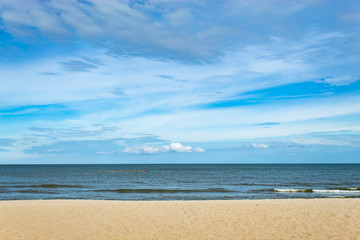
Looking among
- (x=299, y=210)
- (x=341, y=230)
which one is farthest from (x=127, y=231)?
(x=299, y=210)

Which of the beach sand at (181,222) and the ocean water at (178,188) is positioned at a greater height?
the beach sand at (181,222)

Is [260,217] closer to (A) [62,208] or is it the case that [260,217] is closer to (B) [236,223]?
(B) [236,223]

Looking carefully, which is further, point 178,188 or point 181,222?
point 178,188

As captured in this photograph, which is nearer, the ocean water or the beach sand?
the beach sand

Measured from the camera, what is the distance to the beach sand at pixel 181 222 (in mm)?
11195

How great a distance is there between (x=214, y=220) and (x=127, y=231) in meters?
4.00

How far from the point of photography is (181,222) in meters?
13.3

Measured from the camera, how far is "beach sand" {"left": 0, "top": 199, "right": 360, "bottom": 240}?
11.2m

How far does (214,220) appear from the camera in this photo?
44.9 ft

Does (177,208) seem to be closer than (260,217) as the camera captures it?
No

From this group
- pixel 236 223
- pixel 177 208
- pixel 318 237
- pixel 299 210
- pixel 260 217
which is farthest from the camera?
pixel 177 208

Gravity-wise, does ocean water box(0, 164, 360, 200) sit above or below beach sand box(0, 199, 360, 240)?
below

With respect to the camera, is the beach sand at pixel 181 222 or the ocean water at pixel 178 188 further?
the ocean water at pixel 178 188

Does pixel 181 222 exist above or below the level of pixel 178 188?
above
